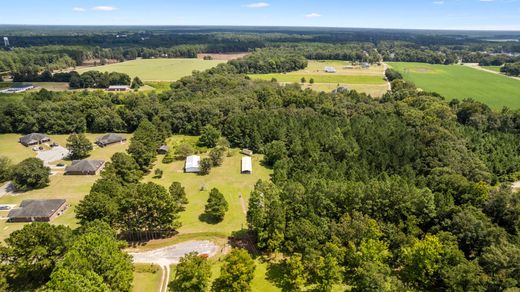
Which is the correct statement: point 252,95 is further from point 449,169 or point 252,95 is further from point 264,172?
point 449,169

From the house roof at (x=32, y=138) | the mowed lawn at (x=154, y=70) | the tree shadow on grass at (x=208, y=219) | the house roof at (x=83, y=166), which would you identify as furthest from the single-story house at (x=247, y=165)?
the mowed lawn at (x=154, y=70)

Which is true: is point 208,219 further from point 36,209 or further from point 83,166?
point 83,166

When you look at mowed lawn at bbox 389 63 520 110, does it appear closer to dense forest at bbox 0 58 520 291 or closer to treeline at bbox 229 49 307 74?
dense forest at bbox 0 58 520 291

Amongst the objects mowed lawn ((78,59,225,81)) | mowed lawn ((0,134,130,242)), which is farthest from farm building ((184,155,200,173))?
mowed lawn ((78,59,225,81))

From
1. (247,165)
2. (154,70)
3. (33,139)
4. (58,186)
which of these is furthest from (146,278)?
(154,70)

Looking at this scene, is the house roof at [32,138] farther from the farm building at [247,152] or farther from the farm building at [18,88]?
the farm building at [18,88]

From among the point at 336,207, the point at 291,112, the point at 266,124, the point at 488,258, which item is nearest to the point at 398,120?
the point at 291,112
